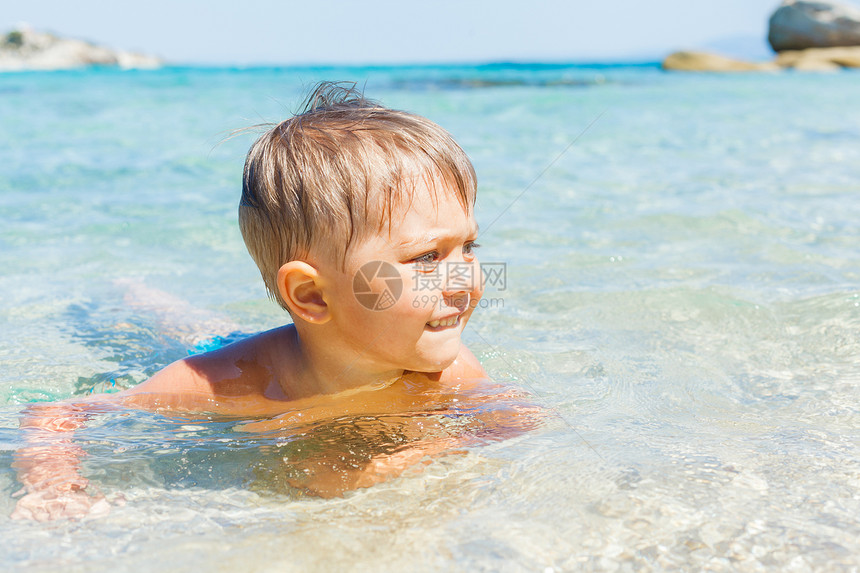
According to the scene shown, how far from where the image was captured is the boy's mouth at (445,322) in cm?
219

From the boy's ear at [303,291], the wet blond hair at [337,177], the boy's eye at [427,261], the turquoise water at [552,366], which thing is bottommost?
the turquoise water at [552,366]

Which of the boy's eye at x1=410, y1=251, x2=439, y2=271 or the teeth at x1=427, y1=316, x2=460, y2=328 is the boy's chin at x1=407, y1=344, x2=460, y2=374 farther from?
the boy's eye at x1=410, y1=251, x2=439, y2=271

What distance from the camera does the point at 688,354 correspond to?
2.80m

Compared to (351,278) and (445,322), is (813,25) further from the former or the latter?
(351,278)

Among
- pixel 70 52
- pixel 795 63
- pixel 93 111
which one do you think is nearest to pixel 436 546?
pixel 93 111

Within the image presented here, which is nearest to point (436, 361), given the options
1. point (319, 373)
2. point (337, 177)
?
point (319, 373)

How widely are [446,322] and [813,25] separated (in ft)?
117

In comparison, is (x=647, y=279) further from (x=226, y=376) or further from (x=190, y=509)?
(x=190, y=509)

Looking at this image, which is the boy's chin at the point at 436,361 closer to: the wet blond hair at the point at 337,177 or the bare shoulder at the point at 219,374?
the wet blond hair at the point at 337,177

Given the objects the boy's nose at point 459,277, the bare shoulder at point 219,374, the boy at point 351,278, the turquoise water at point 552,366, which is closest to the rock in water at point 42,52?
the turquoise water at point 552,366

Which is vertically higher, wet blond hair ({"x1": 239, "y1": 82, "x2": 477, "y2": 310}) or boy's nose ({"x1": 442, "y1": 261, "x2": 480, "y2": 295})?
wet blond hair ({"x1": 239, "y1": 82, "x2": 477, "y2": 310})

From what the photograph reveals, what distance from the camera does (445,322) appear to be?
2215 millimetres

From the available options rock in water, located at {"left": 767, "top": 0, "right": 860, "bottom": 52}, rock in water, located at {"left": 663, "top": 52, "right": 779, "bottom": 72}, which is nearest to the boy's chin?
rock in water, located at {"left": 663, "top": 52, "right": 779, "bottom": 72}

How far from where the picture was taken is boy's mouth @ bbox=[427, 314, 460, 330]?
219 cm
